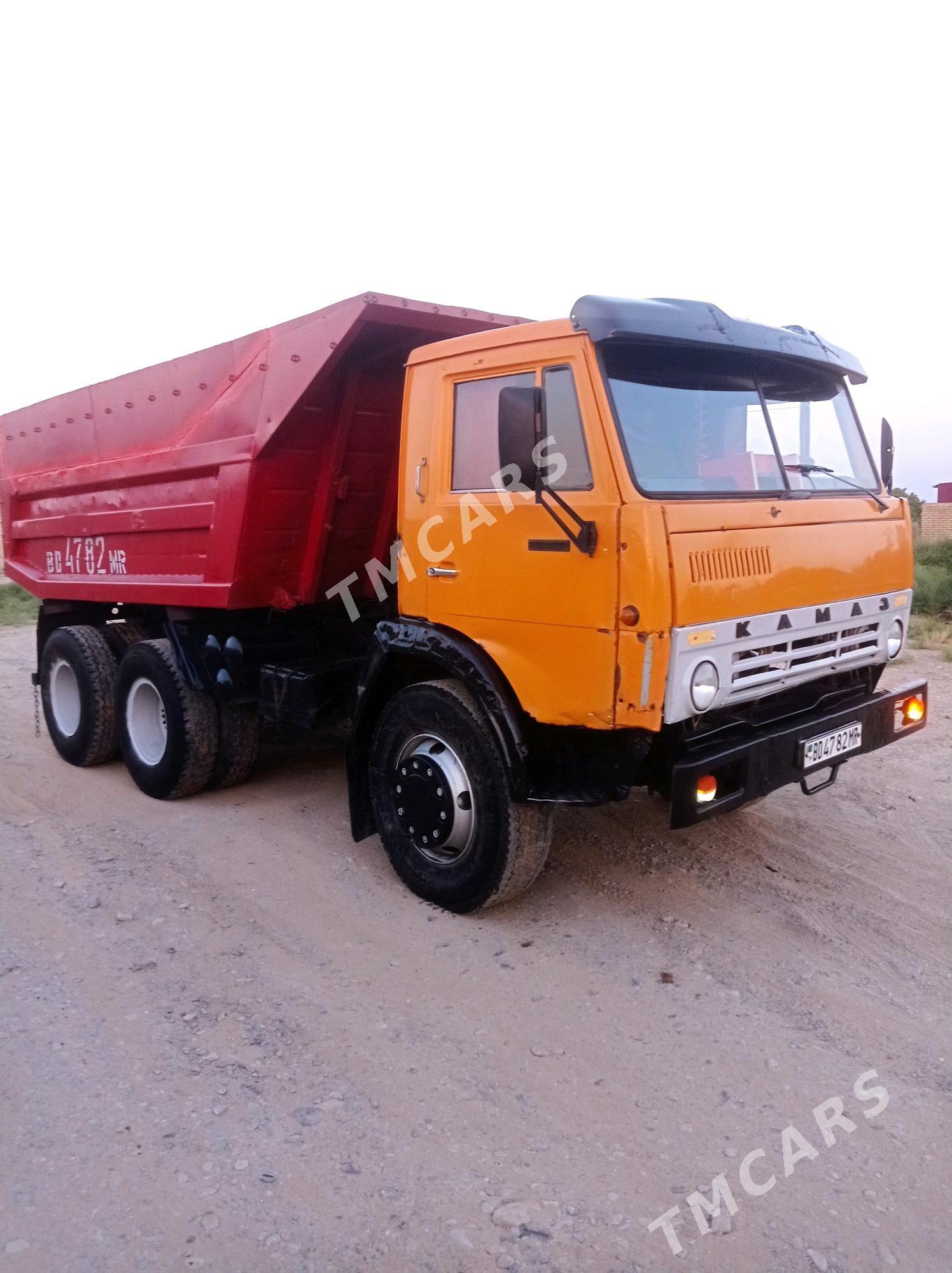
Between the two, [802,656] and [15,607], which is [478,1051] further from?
[15,607]

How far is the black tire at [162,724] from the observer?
5.88 metres

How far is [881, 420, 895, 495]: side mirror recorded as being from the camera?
470 cm

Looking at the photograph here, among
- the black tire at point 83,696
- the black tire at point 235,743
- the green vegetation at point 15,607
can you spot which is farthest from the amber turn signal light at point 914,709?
the green vegetation at point 15,607

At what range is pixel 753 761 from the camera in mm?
3857

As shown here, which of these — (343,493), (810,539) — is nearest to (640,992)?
(810,539)

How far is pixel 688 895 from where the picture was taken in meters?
4.46

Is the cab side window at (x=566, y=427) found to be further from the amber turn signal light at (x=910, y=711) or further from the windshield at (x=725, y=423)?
the amber turn signal light at (x=910, y=711)

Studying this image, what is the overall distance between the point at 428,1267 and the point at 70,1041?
1631mm

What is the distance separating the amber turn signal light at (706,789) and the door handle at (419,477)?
5.77ft

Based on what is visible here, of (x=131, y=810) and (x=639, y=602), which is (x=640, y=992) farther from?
(x=131, y=810)

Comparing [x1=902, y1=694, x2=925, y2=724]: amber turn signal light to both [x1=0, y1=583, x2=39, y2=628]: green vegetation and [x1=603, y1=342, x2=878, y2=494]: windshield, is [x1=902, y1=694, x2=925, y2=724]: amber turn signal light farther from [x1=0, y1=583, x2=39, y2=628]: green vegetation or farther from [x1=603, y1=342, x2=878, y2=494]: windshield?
[x1=0, y1=583, x2=39, y2=628]: green vegetation

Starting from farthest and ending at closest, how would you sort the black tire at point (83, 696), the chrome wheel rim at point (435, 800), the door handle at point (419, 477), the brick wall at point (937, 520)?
1. the brick wall at point (937, 520)
2. the black tire at point (83, 696)
3. the door handle at point (419, 477)
4. the chrome wheel rim at point (435, 800)
